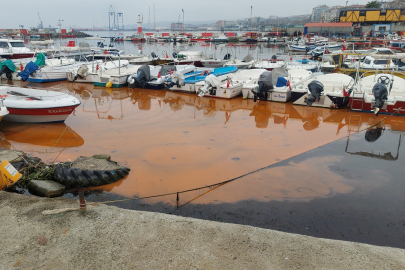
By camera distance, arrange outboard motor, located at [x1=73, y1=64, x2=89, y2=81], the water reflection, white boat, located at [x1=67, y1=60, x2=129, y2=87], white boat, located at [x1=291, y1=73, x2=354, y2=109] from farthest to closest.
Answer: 1. outboard motor, located at [x1=73, y1=64, x2=89, y2=81]
2. white boat, located at [x1=67, y1=60, x2=129, y2=87]
3. white boat, located at [x1=291, y1=73, x2=354, y2=109]
4. the water reflection

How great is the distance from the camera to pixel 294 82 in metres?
16.8

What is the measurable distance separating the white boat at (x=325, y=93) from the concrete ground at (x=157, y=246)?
10005 mm

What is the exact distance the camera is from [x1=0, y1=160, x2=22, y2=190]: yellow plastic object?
6.38 meters

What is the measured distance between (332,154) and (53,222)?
23.9 feet

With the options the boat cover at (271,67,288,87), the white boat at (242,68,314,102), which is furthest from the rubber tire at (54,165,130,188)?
the boat cover at (271,67,288,87)

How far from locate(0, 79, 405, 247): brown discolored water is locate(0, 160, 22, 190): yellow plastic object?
5.68ft

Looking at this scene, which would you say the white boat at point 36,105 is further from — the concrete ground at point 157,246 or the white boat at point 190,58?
the white boat at point 190,58

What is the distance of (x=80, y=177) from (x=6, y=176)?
1414 millimetres

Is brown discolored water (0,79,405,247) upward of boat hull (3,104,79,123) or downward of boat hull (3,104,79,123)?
downward

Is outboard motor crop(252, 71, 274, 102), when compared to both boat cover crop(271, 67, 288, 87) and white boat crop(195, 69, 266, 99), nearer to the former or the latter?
white boat crop(195, 69, 266, 99)

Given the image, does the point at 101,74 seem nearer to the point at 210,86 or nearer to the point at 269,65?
the point at 210,86

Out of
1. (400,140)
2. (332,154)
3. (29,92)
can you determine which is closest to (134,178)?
(332,154)

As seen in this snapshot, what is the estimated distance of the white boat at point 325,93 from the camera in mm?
13641

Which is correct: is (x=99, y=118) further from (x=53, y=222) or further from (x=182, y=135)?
(x=53, y=222)
